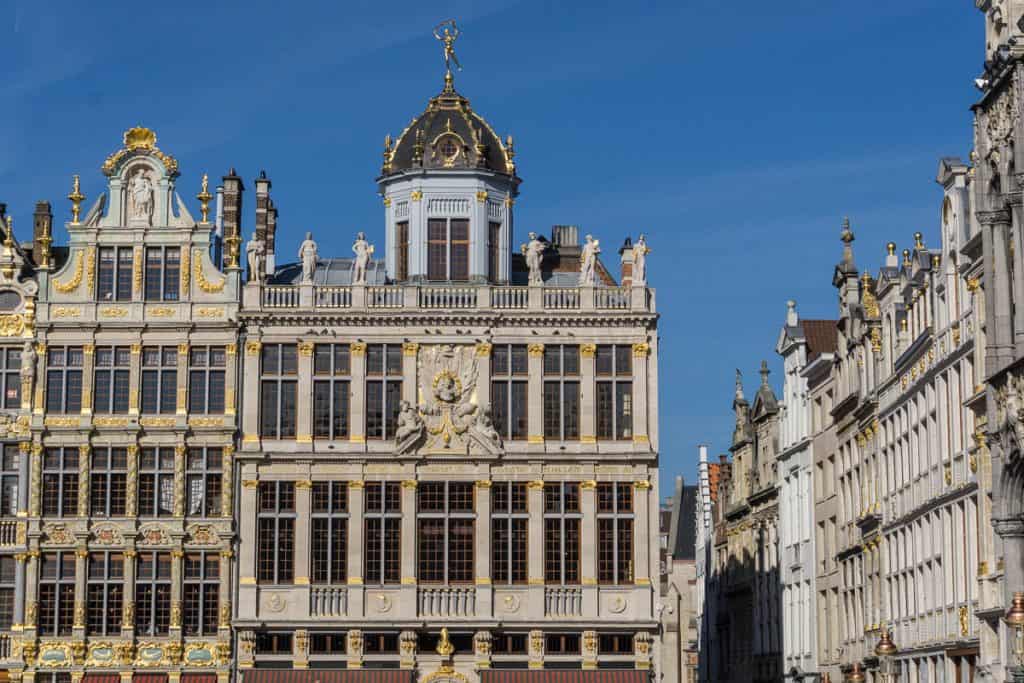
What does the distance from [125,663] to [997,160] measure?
2934cm

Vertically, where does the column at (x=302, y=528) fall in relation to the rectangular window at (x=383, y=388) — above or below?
A: below

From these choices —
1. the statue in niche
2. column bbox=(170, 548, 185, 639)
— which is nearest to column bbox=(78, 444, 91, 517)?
column bbox=(170, 548, 185, 639)

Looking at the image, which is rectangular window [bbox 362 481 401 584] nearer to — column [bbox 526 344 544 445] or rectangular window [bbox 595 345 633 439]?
column [bbox 526 344 544 445]

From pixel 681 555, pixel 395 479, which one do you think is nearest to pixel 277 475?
pixel 395 479

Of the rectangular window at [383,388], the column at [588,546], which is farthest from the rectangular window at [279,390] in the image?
the column at [588,546]

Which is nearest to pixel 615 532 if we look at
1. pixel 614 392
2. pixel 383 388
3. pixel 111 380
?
pixel 614 392

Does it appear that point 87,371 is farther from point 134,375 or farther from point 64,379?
point 134,375

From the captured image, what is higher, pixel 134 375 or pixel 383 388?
pixel 134 375

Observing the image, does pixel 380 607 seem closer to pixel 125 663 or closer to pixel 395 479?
pixel 395 479

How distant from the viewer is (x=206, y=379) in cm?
5941

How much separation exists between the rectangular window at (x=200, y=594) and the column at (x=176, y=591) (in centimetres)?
14

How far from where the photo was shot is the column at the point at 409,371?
59094 mm

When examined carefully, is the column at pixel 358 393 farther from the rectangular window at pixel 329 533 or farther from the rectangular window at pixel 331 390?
the rectangular window at pixel 329 533

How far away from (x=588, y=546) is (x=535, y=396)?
14.9 feet
